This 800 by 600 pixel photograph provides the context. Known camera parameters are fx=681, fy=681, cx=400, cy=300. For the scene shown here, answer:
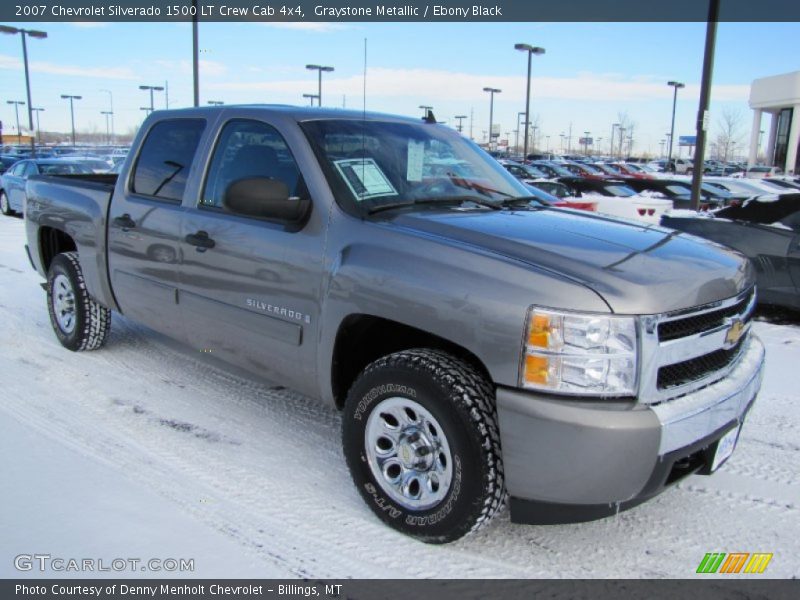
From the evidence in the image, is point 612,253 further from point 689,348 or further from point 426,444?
point 426,444

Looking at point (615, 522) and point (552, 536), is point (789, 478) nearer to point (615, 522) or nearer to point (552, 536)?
point (615, 522)

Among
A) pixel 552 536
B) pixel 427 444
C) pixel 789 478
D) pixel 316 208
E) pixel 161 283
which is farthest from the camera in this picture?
pixel 161 283

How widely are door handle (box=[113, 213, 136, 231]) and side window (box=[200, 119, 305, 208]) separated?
78 centimetres

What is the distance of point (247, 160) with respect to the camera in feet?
12.5

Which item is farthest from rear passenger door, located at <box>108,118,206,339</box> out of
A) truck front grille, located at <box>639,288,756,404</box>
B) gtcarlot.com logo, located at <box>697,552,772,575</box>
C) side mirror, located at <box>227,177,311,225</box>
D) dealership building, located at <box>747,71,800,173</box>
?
dealership building, located at <box>747,71,800,173</box>

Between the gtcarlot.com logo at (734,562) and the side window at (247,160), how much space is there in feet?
8.14

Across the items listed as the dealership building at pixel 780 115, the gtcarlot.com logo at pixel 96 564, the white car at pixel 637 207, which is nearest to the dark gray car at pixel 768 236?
the white car at pixel 637 207

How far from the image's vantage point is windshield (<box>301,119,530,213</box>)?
335cm

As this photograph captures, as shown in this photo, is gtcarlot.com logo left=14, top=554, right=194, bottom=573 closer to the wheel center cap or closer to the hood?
the wheel center cap

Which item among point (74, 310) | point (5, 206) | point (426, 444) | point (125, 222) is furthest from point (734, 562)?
point (5, 206)

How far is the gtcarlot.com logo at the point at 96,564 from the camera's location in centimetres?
266

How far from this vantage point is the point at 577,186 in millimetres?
15680
